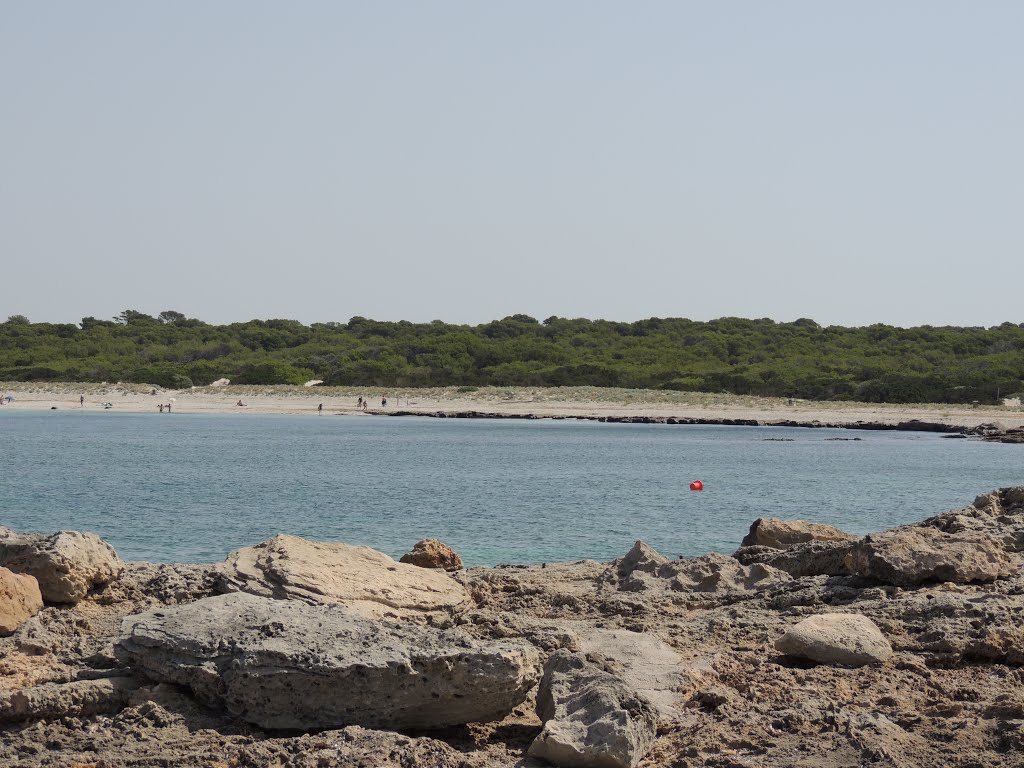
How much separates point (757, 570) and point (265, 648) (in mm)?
5064

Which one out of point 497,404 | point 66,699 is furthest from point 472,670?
point 497,404

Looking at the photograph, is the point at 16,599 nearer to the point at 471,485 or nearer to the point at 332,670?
the point at 332,670

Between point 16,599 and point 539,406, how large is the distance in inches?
2375

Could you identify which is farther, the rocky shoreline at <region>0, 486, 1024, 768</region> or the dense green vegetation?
the dense green vegetation

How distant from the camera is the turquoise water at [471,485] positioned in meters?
16.8

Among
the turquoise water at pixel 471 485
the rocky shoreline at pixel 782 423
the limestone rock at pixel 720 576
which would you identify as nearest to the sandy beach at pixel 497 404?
the rocky shoreline at pixel 782 423

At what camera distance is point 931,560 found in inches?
316

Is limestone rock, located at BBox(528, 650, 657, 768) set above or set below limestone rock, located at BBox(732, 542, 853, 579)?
below

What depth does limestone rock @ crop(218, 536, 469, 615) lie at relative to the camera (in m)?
7.08

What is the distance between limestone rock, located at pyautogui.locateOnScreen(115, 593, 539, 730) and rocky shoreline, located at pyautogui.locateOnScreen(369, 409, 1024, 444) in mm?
47163

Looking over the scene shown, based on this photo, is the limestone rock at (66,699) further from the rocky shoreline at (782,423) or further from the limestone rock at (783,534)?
the rocky shoreline at (782,423)

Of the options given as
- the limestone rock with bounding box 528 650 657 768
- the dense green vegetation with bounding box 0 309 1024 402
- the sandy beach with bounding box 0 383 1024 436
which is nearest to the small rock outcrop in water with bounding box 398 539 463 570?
the limestone rock with bounding box 528 650 657 768

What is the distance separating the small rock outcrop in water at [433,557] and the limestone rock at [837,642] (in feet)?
14.7

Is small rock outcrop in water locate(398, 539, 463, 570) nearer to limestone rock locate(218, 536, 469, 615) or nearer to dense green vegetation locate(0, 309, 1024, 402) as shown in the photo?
limestone rock locate(218, 536, 469, 615)
